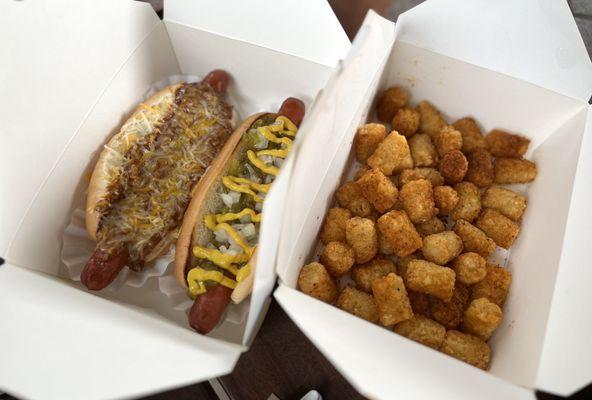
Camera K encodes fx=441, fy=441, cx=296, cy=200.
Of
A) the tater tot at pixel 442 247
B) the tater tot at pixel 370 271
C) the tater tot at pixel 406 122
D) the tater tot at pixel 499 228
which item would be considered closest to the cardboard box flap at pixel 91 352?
the tater tot at pixel 370 271

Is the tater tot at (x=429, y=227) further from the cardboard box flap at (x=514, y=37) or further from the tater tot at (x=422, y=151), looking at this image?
the cardboard box flap at (x=514, y=37)

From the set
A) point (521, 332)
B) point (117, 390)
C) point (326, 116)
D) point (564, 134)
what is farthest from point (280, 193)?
point (564, 134)

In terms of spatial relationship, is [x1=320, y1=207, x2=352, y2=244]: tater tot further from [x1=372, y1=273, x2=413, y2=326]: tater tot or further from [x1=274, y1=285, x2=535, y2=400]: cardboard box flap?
[x1=274, y1=285, x2=535, y2=400]: cardboard box flap

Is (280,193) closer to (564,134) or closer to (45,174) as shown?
(45,174)

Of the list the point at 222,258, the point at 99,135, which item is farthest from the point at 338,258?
the point at 99,135

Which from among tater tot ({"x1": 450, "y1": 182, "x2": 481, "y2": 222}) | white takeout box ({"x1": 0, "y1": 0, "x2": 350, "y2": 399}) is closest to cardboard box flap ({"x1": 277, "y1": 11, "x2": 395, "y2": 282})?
white takeout box ({"x1": 0, "y1": 0, "x2": 350, "y2": 399})
